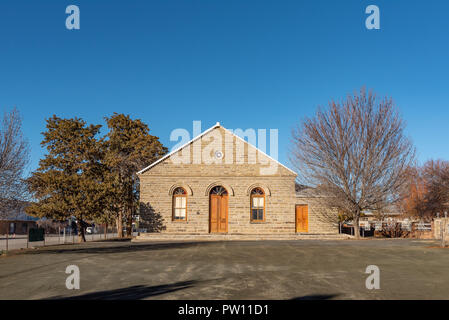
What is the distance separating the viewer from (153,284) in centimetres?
822

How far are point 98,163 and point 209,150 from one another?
731cm

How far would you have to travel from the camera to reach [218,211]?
80.6ft

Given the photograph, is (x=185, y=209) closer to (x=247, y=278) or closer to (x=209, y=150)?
(x=209, y=150)

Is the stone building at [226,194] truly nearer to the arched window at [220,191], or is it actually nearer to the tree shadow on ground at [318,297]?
the arched window at [220,191]

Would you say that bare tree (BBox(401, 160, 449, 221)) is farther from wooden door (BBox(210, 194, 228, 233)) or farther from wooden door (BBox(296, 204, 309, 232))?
wooden door (BBox(210, 194, 228, 233))

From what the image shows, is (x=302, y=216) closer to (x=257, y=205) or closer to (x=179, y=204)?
(x=257, y=205)

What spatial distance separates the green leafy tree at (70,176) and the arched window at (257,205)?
9.66m

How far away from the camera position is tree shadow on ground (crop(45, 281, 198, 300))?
22.7ft

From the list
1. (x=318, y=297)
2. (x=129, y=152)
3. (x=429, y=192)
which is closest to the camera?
(x=318, y=297)

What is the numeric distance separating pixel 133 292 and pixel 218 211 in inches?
680

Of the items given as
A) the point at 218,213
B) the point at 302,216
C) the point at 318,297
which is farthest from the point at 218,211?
the point at 318,297

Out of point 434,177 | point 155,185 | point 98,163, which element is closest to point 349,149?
point 155,185

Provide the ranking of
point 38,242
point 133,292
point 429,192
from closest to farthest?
point 133,292 < point 38,242 < point 429,192
